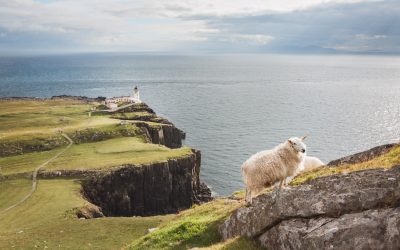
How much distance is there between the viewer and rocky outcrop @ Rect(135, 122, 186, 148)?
396ft

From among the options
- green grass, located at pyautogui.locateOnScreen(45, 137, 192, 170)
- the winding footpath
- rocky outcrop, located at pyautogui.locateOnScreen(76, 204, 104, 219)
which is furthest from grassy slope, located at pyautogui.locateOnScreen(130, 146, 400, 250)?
green grass, located at pyautogui.locateOnScreen(45, 137, 192, 170)

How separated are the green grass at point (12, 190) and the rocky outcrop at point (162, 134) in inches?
1851

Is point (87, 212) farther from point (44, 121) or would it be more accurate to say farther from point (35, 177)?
point (44, 121)

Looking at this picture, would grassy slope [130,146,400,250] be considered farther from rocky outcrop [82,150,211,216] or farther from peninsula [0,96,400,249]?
rocky outcrop [82,150,211,216]

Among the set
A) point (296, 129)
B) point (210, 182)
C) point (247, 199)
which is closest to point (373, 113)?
point (296, 129)

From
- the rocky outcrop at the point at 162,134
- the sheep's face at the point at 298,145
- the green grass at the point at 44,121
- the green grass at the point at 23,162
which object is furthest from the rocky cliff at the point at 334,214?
the rocky outcrop at the point at 162,134

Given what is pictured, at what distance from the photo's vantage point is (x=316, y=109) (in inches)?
7776

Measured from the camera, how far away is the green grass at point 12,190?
6379cm

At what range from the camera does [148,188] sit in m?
80.6

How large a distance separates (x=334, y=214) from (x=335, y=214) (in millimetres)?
39

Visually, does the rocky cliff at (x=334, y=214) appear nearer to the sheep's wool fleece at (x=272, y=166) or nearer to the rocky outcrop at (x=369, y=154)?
the sheep's wool fleece at (x=272, y=166)

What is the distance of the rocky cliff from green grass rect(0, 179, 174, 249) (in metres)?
25.3

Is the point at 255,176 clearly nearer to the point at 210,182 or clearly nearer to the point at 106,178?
the point at 106,178

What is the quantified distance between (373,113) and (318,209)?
18866 cm
